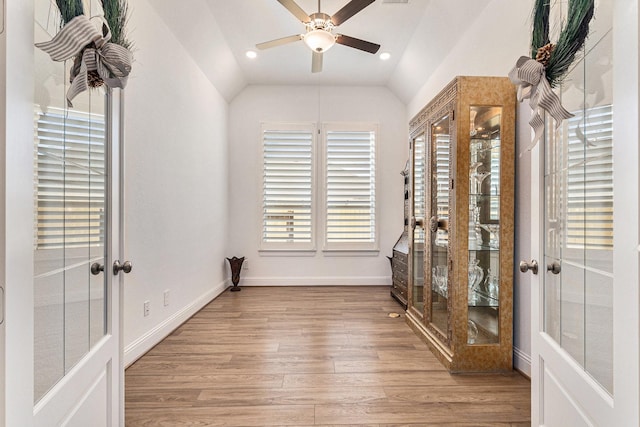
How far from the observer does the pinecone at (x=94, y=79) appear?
109 centimetres

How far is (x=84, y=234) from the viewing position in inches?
51.7

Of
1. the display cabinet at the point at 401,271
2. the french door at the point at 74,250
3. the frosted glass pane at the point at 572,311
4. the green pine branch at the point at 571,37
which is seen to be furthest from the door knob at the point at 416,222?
the french door at the point at 74,250

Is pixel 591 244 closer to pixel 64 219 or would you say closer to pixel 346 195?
pixel 64 219

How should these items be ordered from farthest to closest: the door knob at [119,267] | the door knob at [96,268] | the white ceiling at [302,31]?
the white ceiling at [302,31]
the door knob at [119,267]
the door knob at [96,268]

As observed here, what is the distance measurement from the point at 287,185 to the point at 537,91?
404 cm

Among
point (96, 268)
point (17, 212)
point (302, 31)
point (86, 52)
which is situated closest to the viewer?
point (17, 212)

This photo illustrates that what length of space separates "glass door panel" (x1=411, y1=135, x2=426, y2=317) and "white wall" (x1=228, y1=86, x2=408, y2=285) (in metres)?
1.71

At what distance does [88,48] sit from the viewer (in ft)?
3.34

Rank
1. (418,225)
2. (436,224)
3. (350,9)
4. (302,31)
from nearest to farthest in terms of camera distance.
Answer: (350,9) < (436,224) < (418,225) < (302,31)

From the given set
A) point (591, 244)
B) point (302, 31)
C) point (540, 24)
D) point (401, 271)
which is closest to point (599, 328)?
point (591, 244)

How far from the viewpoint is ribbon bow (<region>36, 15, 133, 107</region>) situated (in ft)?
3.05

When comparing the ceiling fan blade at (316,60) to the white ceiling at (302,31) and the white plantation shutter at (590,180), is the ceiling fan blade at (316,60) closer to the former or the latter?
the white ceiling at (302,31)

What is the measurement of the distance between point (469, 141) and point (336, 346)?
1.91m

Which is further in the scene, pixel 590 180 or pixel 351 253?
pixel 351 253
